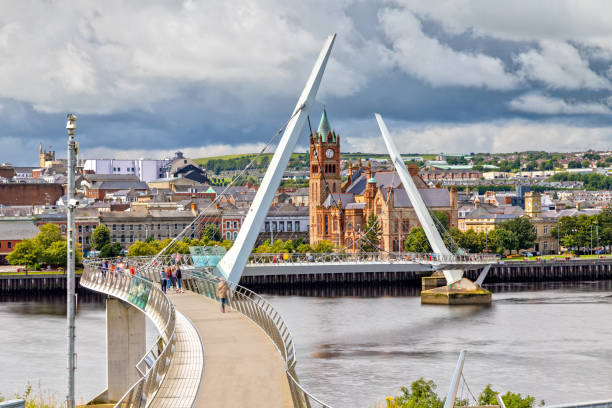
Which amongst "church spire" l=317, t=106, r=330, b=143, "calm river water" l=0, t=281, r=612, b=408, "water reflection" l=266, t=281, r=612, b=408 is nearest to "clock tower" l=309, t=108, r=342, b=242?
"church spire" l=317, t=106, r=330, b=143

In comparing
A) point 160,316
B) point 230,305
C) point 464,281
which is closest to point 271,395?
point 160,316

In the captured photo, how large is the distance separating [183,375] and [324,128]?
346ft

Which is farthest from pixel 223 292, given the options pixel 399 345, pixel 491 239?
pixel 491 239

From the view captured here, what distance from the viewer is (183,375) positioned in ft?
51.6

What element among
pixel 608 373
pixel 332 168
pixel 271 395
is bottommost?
pixel 608 373

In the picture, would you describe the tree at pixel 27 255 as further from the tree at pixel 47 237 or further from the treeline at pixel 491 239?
the treeline at pixel 491 239

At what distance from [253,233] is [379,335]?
7057mm

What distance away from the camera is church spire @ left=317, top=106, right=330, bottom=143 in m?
120

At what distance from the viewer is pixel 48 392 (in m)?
29.6

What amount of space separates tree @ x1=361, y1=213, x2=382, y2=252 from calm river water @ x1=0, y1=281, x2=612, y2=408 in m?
34.8

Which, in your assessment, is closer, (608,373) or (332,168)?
(608,373)

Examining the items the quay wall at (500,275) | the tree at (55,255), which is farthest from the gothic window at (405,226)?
the tree at (55,255)

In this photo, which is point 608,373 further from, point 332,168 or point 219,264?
point 332,168

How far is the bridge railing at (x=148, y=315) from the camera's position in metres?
12.8
